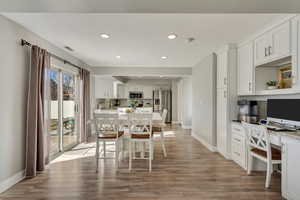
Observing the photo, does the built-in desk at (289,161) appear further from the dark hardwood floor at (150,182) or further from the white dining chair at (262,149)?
the dark hardwood floor at (150,182)

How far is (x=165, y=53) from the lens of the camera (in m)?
4.53

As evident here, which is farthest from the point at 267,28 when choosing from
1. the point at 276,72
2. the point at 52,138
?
the point at 52,138

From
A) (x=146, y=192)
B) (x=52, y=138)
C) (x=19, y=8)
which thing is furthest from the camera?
(x=52, y=138)

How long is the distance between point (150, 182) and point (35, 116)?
2224 millimetres

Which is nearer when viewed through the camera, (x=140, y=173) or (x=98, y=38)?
(x=140, y=173)

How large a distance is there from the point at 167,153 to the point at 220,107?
1726 millimetres

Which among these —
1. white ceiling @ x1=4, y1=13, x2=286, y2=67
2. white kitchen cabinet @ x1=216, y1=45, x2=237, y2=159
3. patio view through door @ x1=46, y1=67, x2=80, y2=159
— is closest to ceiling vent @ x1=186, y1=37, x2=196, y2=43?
white ceiling @ x1=4, y1=13, x2=286, y2=67

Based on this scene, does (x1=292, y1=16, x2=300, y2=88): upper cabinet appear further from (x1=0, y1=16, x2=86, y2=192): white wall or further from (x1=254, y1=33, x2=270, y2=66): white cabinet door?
(x1=0, y1=16, x2=86, y2=192): white wall

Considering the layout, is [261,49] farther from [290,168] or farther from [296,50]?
[290,168]

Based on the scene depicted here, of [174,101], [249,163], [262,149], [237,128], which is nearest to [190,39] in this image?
[237,128]

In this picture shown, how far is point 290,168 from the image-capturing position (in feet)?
7.18

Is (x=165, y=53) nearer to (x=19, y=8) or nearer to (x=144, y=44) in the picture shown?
(x=144, y=44)

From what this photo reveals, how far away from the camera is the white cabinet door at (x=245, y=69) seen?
3371mm

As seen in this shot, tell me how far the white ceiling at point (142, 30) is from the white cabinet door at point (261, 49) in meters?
0.21
